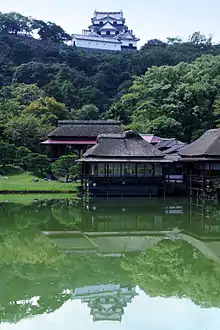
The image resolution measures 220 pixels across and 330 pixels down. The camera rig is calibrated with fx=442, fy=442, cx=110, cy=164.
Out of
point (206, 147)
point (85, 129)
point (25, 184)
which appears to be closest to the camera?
point (206, 147)

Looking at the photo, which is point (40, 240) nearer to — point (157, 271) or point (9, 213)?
point (157, 271)

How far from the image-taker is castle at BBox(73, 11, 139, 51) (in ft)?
260

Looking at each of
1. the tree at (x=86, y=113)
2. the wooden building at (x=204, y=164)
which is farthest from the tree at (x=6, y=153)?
the tree at (x=86, y=113)

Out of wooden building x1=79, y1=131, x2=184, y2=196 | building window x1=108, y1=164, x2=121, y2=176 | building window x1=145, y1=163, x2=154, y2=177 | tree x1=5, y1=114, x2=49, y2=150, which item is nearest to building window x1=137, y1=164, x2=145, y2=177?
wooden building x1=79, y1=131, x2=184, y2=196

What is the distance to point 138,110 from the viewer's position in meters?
42.5

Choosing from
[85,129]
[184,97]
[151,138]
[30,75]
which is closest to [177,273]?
[151,138]

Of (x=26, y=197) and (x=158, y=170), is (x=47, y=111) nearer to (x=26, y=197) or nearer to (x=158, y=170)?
(x=26, y=197)

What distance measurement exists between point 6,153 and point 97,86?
3316cm

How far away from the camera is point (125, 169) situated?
87.2ft

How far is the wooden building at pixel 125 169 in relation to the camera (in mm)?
26047

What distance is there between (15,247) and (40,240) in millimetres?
1360

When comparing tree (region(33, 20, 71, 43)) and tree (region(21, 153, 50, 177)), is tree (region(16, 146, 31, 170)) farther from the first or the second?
tree (region(33, 20, 71, 43))

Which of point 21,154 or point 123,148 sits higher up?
point 123,148

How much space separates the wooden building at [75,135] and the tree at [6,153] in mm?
5306
